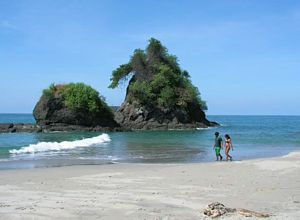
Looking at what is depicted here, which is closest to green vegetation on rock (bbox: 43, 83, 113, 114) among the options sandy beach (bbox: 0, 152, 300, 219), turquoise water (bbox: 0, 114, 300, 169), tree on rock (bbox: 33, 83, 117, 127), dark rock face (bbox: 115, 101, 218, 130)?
tree on rock (bbox: 33, 83, 117, 127)

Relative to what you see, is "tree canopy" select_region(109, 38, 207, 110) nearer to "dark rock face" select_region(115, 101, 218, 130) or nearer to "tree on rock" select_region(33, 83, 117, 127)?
"dark rock face" select_region(115, 101, 218, 130)

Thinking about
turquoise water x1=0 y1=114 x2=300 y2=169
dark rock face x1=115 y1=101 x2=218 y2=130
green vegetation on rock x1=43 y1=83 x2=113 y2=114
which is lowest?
turquoise water x1=0 y1=114 x2=300 y2=169

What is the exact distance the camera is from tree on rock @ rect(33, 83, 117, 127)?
6538 cm

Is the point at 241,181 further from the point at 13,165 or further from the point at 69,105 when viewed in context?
the point at 69,105

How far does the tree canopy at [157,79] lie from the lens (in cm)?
7688

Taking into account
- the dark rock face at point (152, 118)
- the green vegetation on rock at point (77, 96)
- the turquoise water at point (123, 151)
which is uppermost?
the green vegetation on rock at point (77, 96)

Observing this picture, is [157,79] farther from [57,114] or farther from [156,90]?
[57,114]

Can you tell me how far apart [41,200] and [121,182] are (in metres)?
4.00

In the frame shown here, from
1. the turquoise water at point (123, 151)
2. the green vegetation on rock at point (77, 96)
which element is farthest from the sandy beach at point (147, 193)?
the green vegetation on rock at point (77, 96)

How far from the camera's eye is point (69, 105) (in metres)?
65.5

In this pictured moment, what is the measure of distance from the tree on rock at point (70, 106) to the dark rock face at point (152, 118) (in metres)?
8.12

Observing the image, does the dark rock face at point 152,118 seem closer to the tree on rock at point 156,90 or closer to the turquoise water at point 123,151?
the tree on rock at point 156,90

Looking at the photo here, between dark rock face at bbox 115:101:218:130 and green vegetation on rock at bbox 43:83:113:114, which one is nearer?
green vegetation on rock at bbox 43:83:113:114

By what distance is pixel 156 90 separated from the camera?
258 ft
